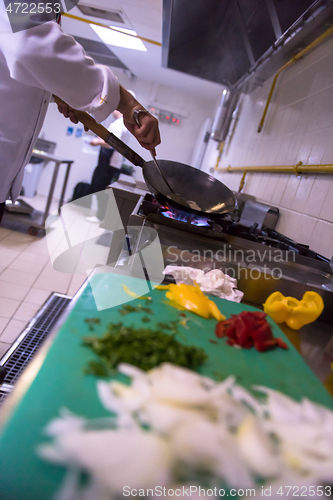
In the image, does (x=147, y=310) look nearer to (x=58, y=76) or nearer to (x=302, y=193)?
(x=58, y=76)

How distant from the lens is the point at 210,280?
827 mm

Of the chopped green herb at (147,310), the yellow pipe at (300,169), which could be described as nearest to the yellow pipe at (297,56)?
the yellow pipe at (300,169)

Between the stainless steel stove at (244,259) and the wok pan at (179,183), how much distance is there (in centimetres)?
5

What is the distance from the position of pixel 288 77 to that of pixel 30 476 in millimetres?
2398

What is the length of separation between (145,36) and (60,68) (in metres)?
3.05

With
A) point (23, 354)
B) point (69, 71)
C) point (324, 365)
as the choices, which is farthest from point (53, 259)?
point (324, 365)

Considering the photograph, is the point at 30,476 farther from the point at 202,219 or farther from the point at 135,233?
the point at 202,219

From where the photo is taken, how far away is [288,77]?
208 centimetres

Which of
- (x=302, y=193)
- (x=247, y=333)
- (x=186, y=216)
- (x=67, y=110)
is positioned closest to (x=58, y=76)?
(x=67, y=110)

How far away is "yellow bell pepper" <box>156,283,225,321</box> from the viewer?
2.20 feet

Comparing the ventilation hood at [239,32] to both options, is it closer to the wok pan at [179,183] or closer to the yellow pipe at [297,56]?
the yellow pipe at [297,56]

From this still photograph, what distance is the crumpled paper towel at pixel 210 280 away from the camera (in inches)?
32.1

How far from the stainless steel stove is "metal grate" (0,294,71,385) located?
69cm

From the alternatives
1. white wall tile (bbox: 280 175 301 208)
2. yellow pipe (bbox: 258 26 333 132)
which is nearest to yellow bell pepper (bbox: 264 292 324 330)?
white wall tile (bbox: 280 175 301 208)
